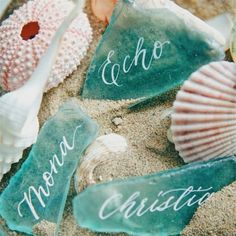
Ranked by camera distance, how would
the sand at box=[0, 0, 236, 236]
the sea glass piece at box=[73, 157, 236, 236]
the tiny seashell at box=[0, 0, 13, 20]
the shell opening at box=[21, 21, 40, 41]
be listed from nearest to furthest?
the sea glass piece at box=[73, 157, 236, 236], the sand at box=[0, 0, 236, 236], the shell opening at box=[21, 21, 40, 41], the tiny seashell at box=[0, 0, 13, 20]

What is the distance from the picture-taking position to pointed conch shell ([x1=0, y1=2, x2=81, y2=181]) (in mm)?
1436

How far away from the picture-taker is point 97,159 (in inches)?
57.3

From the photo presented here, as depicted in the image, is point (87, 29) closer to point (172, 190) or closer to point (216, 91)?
point (216, 91)

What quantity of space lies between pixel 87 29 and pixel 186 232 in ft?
2.13

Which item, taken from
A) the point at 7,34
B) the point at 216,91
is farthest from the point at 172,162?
the point at 7,34

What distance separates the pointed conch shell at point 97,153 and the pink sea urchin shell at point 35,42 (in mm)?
247

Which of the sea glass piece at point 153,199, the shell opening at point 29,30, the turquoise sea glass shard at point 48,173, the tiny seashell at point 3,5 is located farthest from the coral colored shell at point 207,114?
the tiny seashell at point 3,5

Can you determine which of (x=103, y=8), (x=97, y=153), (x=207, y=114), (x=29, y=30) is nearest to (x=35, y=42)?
(x=29, y=30)

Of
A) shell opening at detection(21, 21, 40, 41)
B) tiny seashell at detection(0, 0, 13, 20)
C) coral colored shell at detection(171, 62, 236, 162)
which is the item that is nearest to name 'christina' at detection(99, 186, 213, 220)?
coral colored shell at detection(171, 62, 236, 162)

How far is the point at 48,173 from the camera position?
1437 millimetres

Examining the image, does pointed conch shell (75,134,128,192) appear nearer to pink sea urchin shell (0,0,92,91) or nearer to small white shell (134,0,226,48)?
pink sea urchin shell (0,0,92,91)

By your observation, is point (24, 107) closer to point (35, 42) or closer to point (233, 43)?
point (35, 42)

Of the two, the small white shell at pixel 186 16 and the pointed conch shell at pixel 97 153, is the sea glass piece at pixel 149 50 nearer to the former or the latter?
the small white shell at pixel 186 16

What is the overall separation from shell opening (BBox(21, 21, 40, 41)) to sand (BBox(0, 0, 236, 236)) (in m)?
0.16
